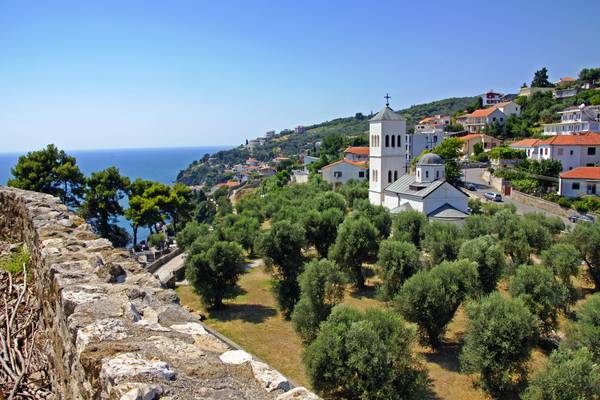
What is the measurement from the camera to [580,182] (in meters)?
38.9

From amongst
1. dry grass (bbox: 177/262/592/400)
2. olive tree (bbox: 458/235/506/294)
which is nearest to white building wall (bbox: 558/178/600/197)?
dry grass (bbox: 177/262/592/400)

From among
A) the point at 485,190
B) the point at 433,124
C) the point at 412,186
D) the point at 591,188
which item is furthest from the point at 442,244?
the point at 433,124

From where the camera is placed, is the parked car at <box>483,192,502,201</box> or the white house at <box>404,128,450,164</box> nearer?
the parked car at <box>483,192,502,201</box>

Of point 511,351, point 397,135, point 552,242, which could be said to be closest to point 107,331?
point 511,351

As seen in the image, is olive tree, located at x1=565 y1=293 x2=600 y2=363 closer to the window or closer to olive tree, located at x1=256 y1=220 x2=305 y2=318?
olive tree, located at x1=256 y1=220 x2=305 y2=318

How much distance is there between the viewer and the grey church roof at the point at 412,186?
3255 centimetres

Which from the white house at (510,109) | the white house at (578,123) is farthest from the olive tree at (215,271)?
the white house at (510,109)

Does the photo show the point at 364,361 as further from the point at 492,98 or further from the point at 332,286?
the point at 492,98

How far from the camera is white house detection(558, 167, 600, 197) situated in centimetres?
3828

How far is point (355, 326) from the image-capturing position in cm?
1174

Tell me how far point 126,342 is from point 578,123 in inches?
2705

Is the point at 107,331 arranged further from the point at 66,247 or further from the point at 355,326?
the point at 355,326

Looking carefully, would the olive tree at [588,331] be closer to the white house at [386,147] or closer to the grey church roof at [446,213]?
the grey church roof at [446,213]

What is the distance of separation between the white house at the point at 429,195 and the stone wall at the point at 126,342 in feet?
94.4
